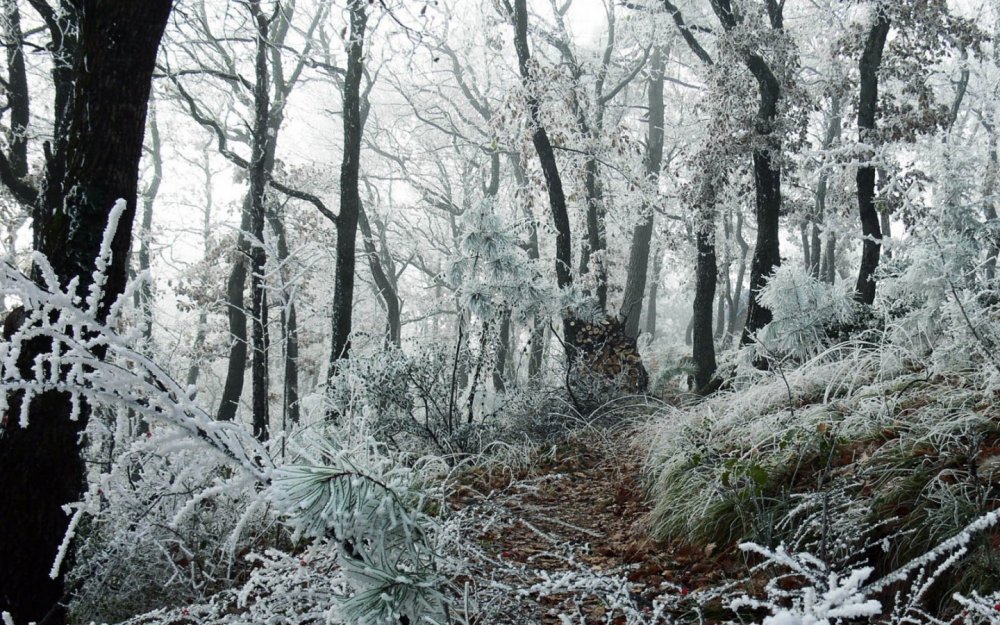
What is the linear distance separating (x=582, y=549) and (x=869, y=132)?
8.07 meters

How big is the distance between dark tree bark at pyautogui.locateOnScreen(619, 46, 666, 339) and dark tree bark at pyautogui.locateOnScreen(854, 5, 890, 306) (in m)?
4.32

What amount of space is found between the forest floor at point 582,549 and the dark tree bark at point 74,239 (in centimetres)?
202

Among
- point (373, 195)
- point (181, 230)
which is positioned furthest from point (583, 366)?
point (373, 195)

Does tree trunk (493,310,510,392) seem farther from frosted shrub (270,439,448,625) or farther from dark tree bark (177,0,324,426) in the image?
frosted shrub (270,439,448,625)

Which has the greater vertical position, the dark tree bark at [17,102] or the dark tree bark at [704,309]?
the dark tree bark at [17,102]

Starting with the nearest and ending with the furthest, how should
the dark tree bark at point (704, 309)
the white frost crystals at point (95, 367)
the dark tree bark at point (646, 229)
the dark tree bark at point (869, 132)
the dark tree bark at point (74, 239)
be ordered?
the white frost crystals at point (95, 367)
the dark tree bark at point (74, 239)
the dark tree bark at point (869, 132)
the dark tree bark at point (704, 309)
the dark tree bark at point (646, 229)

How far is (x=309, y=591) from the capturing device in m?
1.85

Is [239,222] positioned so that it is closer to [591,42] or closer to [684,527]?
[591,42]

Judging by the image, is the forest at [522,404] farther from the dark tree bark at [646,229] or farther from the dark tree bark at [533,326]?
the dark tree bark at [646,229]

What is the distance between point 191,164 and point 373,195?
5.58 m

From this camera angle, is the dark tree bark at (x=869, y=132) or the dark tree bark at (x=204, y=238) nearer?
the dark tree bark at (x=869, y=132)

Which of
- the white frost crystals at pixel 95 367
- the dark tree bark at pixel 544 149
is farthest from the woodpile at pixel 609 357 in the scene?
the white frost crystals at pixel 95 367

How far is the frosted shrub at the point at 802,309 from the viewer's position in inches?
268

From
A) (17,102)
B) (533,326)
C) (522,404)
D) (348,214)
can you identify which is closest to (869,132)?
(533,326)
